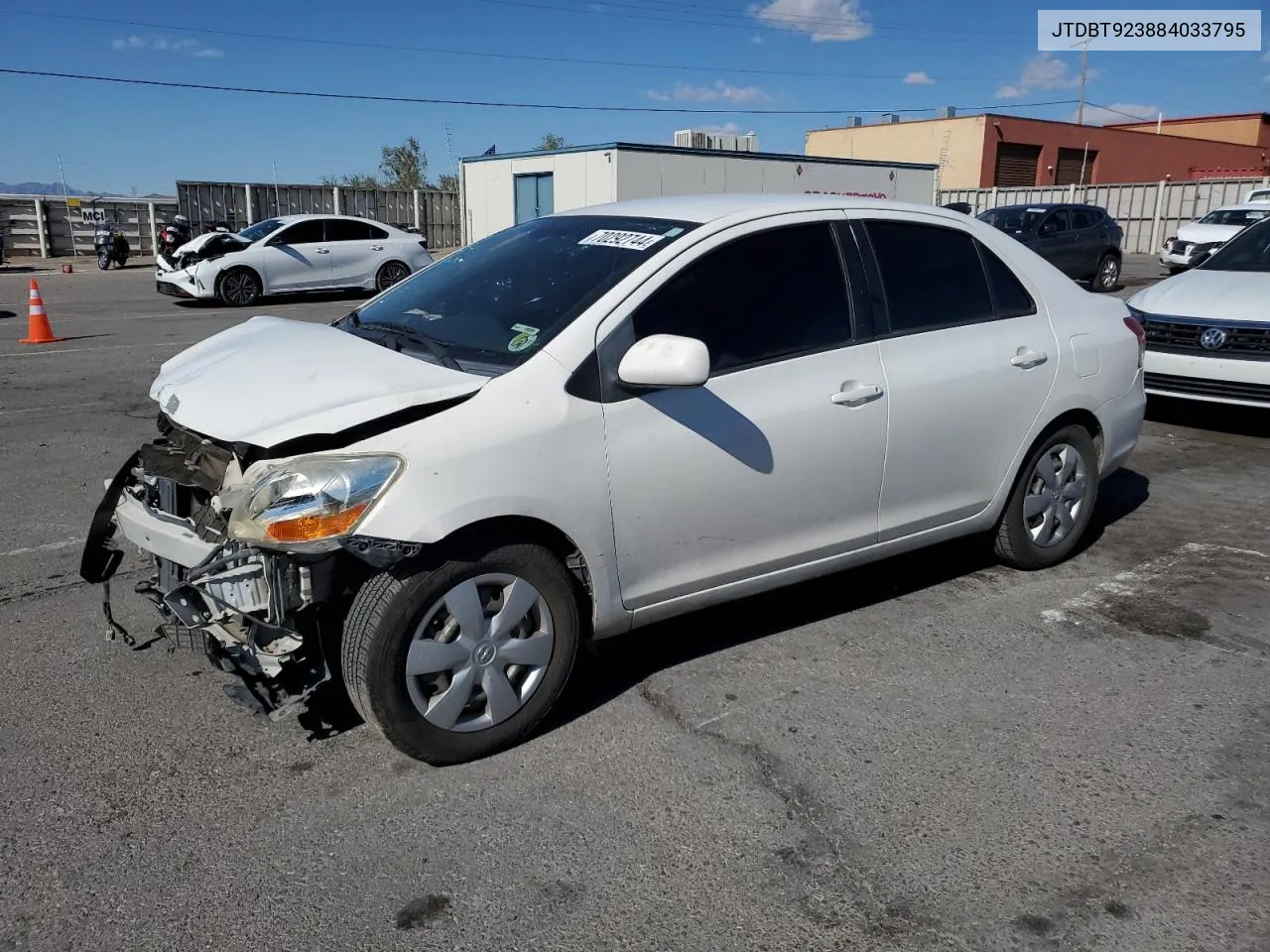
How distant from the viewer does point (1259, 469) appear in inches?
289

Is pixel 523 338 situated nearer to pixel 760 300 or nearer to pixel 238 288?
pixel 760 300

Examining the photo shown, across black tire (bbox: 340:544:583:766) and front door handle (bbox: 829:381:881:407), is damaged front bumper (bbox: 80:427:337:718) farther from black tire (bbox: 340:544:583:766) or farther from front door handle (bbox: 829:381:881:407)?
front door handle (bbox: 829:381:881:407)

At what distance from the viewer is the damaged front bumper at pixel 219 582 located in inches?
122

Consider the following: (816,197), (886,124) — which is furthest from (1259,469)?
(886,124)

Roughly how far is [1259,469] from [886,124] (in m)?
46.8

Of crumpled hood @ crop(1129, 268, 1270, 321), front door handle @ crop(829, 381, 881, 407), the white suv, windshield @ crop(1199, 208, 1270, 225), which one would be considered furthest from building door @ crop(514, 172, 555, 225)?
front door handle @ crop(829, 381, 881, 407)

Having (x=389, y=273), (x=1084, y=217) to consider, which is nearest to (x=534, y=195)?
(x=389, y=273)

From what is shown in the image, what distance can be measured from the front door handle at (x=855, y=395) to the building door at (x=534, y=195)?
23.0 meters

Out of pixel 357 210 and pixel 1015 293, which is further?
pixel 357 210

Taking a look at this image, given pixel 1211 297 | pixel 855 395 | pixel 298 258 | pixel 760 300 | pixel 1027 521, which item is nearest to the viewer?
pixel 760 300

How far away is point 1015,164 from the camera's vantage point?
47.6 meters

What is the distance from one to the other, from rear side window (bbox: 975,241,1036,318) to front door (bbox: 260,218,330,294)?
15.7m

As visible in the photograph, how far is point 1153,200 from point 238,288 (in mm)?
27969

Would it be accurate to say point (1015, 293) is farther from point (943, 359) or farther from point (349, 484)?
point (349, 484)
